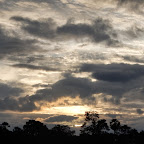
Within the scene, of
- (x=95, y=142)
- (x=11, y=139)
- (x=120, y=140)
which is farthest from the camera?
(x=120, y=140)

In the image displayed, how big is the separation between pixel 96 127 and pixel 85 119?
21.6ft

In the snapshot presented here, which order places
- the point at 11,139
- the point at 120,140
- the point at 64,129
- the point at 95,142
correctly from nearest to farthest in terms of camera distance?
the point at 11,139 → the point at 95,142 → the point at 120,140 → the point at 64,129

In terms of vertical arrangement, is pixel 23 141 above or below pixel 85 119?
below

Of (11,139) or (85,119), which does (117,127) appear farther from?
(11,139)

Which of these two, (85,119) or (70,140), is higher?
(85,119)

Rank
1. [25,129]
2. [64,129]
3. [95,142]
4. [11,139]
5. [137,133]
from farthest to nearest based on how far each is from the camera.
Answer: [64,129]
[25,129]
[137,133]
[95,142]
[11,139]

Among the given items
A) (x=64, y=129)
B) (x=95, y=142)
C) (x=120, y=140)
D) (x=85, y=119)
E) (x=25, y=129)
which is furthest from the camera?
(x=64, y=129)

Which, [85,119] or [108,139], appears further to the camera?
[85,119]

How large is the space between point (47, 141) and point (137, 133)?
151 feet

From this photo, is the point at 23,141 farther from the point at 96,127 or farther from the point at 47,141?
the point at 96,127

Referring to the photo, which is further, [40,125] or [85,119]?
[40,125]

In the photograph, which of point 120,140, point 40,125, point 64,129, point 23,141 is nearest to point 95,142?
point 120,140

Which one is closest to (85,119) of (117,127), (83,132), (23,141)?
(83,132)

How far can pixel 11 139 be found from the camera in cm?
8819
